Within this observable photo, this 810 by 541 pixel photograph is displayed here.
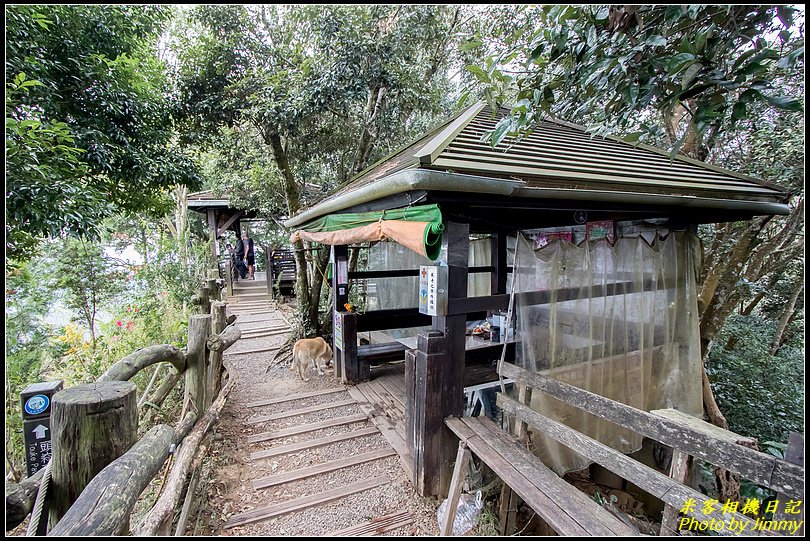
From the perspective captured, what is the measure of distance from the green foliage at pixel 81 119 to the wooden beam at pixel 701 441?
577 cm

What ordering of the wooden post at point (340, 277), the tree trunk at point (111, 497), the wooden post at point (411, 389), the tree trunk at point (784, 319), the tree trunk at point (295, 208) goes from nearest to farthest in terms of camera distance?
1. the tree trunk at point (111, 497)
2. the wooden post at point (411, 389)
3. the wooden post at point (340, 277)
4. the tree trunk at point (295, 208)
5. the tree trunk at point (784, 319)

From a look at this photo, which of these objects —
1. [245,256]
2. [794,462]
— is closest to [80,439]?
[794,462]

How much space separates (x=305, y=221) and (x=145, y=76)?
13.2 feet

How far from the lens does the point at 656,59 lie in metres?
1.61

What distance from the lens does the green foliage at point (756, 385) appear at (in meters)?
5.05

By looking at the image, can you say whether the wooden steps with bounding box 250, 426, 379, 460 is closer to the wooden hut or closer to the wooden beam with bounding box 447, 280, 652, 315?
the wooden hut

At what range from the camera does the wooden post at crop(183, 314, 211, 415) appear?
338cm

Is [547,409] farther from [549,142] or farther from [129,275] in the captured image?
[129,275]

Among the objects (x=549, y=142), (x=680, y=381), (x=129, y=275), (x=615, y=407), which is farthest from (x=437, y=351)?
(x=129, y=275)

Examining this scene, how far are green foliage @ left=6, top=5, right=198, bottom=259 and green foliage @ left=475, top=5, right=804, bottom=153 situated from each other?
4.87 m

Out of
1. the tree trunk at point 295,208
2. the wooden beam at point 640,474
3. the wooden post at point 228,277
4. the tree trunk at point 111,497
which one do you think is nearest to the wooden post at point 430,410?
the wooden beam at point 640,474

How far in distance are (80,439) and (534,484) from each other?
8.07 ft

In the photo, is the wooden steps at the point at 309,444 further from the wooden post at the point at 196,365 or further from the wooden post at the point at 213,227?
the wooden post at the point at 213,227

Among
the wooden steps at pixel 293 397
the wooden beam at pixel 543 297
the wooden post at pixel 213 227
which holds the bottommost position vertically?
the wooden steps at pixel 293 397
